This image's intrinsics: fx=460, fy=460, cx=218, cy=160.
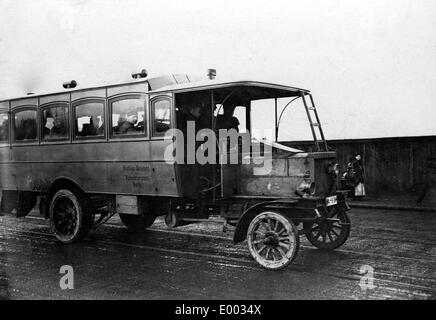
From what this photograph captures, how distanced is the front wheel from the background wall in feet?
27.3

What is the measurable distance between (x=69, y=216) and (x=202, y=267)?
3423 mm

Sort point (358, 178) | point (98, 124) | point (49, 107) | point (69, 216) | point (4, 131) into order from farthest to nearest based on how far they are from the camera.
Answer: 1. point (358, 178)
2. point (4, 131)
3. point (49, 107)
4. point (69, 216)
5. point (98, 124)

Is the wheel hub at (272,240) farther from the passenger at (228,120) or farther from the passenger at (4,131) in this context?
the passenger at (4,131)

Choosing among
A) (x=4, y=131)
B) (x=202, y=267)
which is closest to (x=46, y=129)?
(x=4, y=131)

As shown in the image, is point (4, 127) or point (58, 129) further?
point (4, 127)

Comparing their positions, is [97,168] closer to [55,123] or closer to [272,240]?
[55,123]

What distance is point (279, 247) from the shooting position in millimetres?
6414

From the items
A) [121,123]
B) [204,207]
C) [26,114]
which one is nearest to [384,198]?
[204,207]

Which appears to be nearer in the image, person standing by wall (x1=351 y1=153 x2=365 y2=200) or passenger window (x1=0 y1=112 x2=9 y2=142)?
passenger window (x1=0 y1=112 x2=9 y2=142)

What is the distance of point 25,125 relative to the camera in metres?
9.40

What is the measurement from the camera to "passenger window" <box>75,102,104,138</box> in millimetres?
8258

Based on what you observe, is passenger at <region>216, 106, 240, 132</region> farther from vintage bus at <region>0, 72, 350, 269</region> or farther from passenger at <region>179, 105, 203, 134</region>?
passenger at <region>179, 105, 203, 134</region>

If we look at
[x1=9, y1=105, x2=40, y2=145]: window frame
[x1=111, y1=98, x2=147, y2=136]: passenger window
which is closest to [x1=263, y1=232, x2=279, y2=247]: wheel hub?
[x1=111, y1=98, x2=147, y2=136]: passenger window
